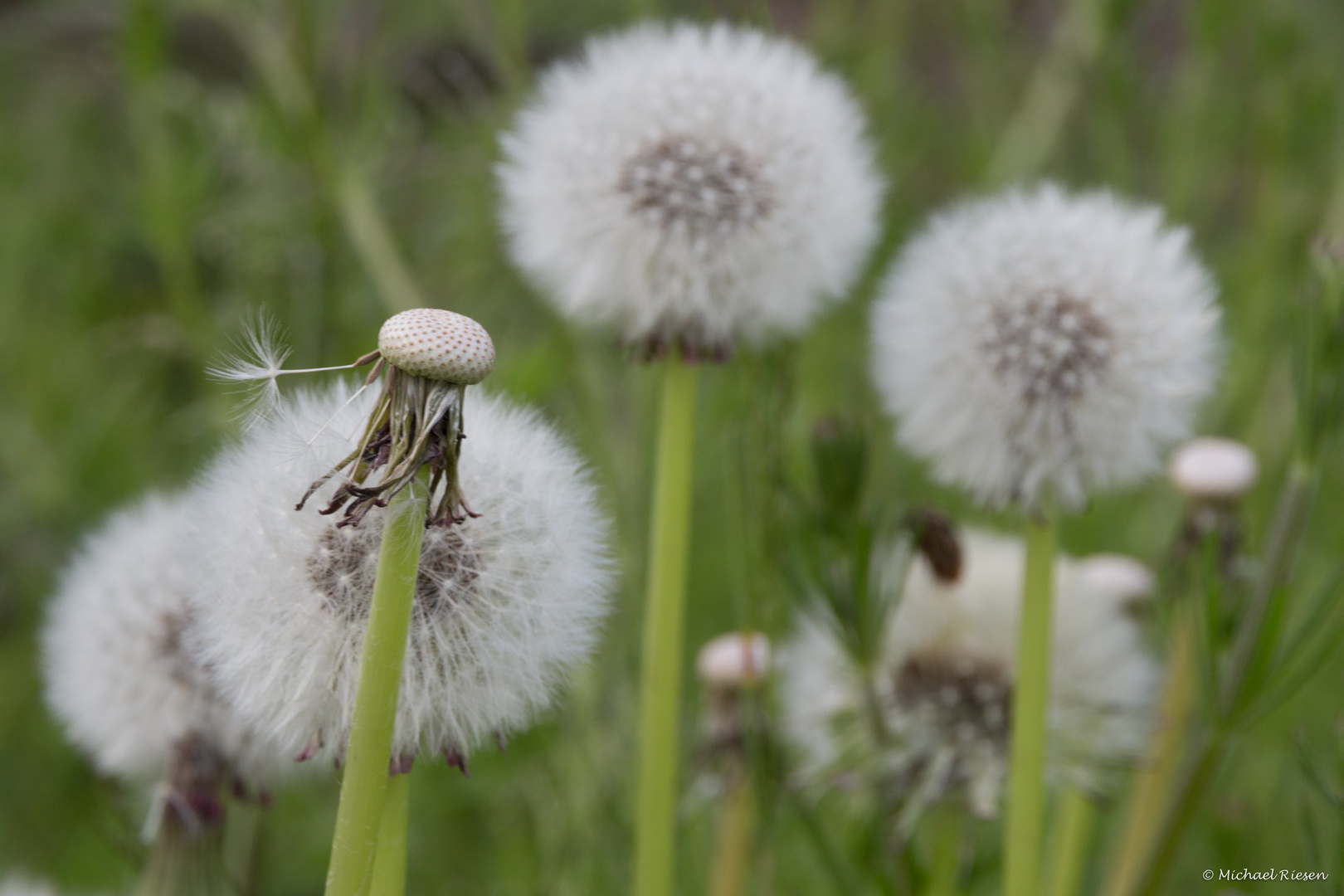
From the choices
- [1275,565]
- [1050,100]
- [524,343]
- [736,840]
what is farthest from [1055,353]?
[1050,100]

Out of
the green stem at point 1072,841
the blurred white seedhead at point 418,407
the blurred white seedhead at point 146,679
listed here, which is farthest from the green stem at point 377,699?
the green stem at point 1072,841

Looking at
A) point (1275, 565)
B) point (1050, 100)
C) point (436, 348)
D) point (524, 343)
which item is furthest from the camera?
point (1050, 100)

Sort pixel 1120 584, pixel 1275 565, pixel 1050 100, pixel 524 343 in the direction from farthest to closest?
pixel 1050 100 → pixel 524 343 → pixel 1120 584 → pixel 1275 565

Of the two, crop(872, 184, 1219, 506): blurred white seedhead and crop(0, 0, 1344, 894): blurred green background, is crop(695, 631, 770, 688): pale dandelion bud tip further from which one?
crop(872, 184, 1219, 506): blurred white seedhead

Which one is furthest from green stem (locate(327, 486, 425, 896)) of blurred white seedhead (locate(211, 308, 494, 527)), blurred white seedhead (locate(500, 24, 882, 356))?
blurred white seedhead (locate(500, 24, 882, 356))

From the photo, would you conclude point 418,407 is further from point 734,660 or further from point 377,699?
point 734,660

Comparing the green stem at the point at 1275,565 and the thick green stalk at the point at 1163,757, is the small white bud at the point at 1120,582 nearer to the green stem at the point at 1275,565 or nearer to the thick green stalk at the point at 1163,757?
the thick green stalk at the point at 1163,757

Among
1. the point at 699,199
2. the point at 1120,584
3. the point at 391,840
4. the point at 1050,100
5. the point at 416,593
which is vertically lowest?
the point at 391,840
